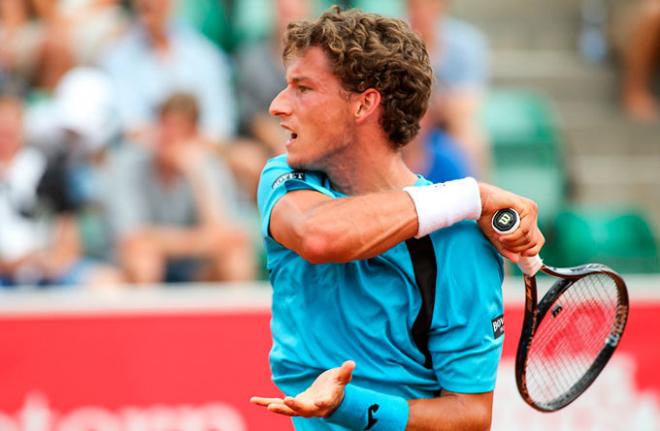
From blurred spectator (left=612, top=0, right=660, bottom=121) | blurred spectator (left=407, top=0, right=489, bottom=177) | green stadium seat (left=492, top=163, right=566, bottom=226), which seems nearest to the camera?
blurred spectator (left=407, top=0, right=489, bottom=177)

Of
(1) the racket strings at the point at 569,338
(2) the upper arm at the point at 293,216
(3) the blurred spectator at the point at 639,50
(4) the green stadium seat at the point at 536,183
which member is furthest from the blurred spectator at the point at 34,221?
(3) the blurred spectator at the point at 639,50

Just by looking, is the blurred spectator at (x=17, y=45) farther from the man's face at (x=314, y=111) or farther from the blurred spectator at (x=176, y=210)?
the man's face at (x=314, y=111)

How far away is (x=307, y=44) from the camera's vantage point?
9.43ft

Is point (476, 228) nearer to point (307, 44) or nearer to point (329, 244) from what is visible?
point (329, 244)

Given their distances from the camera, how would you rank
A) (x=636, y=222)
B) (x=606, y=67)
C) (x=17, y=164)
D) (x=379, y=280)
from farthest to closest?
(x=606, y=67) < (x=636, y=222) < (x=17, y=164) < (x=379, y=280)

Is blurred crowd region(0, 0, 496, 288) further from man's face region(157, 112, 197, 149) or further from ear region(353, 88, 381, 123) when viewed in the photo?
ear region(353, 88, 381, 123)

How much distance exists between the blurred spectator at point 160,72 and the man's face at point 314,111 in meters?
4.71

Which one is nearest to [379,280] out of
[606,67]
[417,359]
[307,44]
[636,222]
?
[417,359]

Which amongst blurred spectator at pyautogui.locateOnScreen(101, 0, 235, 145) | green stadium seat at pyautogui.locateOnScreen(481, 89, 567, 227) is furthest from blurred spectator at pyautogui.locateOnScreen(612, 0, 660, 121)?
blurred spectator at pyautogui.locateOnScreen(101, 0, 235, 145)

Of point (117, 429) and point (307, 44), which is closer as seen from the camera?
point (307, 44)

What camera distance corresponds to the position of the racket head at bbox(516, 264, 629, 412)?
3.13 metres

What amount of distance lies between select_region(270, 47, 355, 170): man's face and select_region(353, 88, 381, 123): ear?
2 cm

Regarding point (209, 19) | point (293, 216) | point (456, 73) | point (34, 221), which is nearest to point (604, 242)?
point (456, 73)

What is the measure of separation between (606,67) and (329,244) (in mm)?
7364
